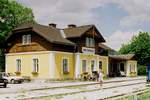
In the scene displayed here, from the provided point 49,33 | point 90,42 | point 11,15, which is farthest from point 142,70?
point 49,33

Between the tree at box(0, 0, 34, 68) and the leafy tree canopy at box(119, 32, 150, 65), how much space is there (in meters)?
23.8

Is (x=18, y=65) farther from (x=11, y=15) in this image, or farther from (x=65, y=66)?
(x=11, y=15)

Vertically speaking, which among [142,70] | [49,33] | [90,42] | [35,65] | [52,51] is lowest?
[142,70]

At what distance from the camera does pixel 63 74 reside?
152 feet

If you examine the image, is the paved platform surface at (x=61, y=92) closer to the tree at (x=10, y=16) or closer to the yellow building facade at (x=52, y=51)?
the yellow building facade at (x=52, y=51)

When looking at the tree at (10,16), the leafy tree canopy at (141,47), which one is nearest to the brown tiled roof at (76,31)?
the tree at (10,16)

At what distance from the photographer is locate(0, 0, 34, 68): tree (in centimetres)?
5625

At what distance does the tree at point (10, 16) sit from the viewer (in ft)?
185

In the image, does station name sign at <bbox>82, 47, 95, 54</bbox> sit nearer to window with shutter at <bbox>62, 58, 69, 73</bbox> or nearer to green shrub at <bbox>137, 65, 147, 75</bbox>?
window with shutter at <bbox>62, 58, 69, 73</bbox>

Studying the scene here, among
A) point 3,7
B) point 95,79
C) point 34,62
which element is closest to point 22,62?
point 34,62

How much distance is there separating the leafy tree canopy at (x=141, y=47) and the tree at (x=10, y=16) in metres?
23.8

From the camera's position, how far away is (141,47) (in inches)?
Answer: 3228

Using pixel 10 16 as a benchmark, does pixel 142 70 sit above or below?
below

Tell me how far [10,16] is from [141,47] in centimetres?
3142
